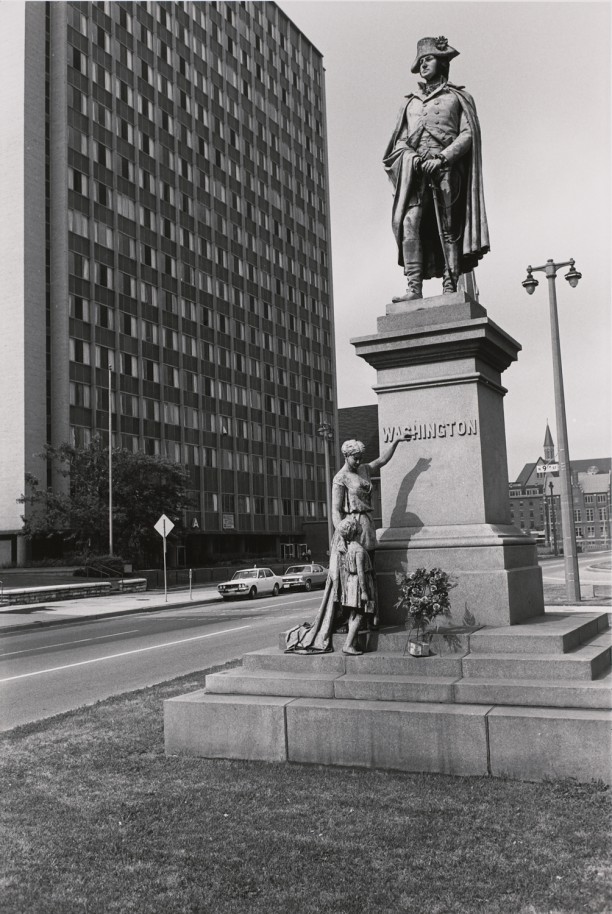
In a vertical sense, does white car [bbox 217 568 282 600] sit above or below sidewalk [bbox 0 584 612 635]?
above

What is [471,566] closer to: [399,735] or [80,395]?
[399,735]

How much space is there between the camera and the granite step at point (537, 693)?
550 centimetres

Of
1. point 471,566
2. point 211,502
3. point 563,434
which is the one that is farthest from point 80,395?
point 471,566

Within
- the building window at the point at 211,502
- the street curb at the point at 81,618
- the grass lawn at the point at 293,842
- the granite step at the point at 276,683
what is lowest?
the street curb at the point at 81,618

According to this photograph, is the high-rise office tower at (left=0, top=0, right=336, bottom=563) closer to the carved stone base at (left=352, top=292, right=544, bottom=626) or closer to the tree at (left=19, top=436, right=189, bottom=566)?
the tree at (left=19, top=436, right=189, bottom=566)

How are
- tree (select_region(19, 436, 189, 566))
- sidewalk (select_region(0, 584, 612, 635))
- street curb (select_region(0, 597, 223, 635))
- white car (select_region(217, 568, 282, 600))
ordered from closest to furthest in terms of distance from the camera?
1. street curb (select_region(0, 597, 223, 635))
2. sidewalk (select_region(0, 584, 612, 635))
3. white car (select_region(217, 568, 282, 600))
4. tree (select_region(19, 436, 189, 566))

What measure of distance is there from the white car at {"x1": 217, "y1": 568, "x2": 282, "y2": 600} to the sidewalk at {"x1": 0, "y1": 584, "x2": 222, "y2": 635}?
55 cm

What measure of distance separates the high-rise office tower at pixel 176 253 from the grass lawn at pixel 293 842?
44.0 metres

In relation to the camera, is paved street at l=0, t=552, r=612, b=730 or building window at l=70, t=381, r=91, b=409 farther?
building window at l=70, t=381, r=91, b=409

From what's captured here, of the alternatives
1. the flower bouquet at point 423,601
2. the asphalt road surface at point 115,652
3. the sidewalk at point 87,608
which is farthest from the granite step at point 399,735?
the sidewalk at point 87,608

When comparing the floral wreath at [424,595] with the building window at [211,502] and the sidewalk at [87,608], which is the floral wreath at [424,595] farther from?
the building window at [211,502]

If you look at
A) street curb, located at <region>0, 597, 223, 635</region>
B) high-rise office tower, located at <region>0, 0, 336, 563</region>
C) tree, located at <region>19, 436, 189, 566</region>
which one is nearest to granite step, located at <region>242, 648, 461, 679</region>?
street curb, located at <region>0, 597, 223, 635</region>

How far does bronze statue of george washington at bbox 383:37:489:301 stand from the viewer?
817cm

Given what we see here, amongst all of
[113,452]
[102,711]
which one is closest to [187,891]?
[102,711]
